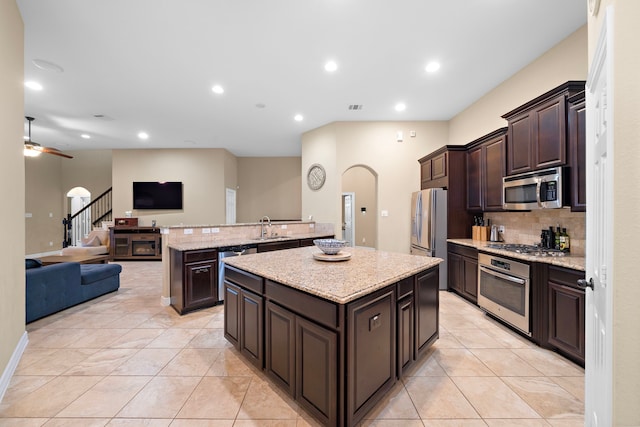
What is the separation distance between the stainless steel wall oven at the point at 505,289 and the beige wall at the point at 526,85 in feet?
6.60

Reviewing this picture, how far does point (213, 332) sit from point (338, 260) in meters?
1.65

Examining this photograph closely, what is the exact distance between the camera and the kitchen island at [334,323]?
4.41ft

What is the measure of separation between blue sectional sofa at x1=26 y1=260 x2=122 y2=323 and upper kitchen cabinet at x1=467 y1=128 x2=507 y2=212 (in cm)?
558

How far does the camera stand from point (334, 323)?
133cm

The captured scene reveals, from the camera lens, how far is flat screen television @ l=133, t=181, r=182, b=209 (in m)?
7.26

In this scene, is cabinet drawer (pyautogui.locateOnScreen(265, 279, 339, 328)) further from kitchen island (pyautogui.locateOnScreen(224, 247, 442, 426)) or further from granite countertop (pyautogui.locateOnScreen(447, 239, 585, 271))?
granite countertop (pyautogui.locateOnScreen(447, 239, 585, 271))

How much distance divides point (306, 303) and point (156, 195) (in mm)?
7471

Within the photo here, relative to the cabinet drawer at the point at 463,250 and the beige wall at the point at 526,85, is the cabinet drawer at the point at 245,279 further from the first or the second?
the beige wall at the point at 526,85

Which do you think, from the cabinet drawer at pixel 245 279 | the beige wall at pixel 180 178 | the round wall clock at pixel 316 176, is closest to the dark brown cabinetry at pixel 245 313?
the cabinet drawer at pixel 245 279

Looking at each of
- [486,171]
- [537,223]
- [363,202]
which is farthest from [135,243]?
[537,223]

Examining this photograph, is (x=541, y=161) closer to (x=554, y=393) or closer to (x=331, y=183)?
(x=554, y=393)

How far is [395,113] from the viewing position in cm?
471

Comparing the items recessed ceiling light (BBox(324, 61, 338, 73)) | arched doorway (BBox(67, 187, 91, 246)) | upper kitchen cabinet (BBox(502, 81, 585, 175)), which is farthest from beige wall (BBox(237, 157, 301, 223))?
upper kitchen cabinet (BBox(502, 81, 585, 175))

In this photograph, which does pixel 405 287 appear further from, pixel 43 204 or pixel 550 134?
pixel 43 204
